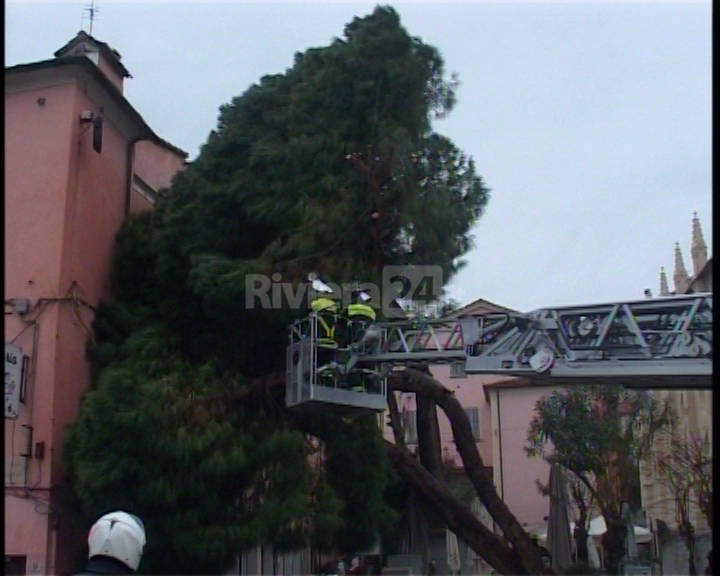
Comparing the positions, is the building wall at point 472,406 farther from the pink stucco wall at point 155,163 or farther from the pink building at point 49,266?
the pink building at point 49,266

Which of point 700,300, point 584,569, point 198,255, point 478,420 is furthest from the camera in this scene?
point 478,420

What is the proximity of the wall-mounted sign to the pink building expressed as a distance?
0.07 feet

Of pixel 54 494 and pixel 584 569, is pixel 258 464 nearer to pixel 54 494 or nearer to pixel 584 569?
pixel 54 494

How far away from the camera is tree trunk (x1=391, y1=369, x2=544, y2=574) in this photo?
57.3 feet

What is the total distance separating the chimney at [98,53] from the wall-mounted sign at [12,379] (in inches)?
278

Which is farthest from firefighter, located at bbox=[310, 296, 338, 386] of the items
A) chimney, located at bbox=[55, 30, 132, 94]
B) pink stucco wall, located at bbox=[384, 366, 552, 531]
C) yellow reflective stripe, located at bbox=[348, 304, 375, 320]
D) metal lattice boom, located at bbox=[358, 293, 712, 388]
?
pink stucco wall, located at bbox=[384, 366, 552, 531]

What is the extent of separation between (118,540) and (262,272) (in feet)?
33.2

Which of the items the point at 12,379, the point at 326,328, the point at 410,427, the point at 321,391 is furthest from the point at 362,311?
the point at 410,427

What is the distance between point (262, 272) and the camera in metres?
15.2

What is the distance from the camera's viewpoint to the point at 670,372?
10227 millimetres

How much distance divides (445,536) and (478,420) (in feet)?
37.7

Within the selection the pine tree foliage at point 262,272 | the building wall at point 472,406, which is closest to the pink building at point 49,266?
the pine tree foliage at point 262,272

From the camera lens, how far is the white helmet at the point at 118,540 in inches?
204

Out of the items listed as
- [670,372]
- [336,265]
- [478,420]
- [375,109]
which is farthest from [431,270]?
[478,420]
